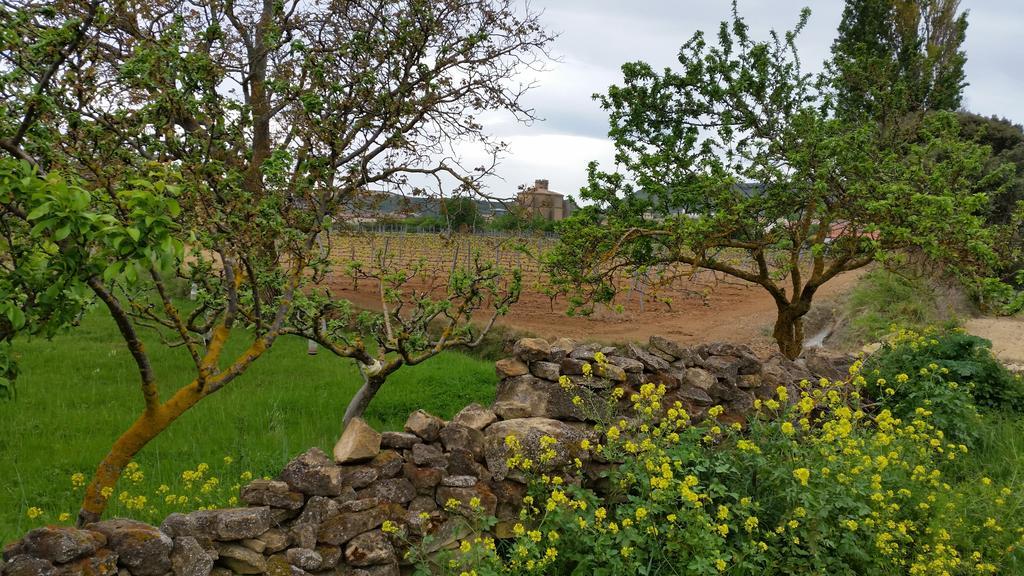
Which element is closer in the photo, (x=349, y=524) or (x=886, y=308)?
(x=349, y=524)

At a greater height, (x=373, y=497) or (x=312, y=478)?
(x=312, y=478)

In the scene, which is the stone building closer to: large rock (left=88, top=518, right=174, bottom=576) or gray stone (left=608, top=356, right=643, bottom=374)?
gray stone (left=608, top=356, right=643, bottom=374)

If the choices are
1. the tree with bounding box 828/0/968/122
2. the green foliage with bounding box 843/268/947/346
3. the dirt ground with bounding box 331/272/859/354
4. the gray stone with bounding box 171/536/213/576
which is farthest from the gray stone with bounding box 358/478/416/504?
→ the tree with bounding box 828/0/968/122

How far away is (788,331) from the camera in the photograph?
796 cm

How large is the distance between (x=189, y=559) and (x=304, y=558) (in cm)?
53

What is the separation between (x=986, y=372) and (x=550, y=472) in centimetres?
528

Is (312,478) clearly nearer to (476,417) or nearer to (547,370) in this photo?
(476,417)

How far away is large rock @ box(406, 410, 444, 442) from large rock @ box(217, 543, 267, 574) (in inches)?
43.4

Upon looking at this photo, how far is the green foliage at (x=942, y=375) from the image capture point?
20.4 ft

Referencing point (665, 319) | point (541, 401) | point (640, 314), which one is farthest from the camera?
point (640, 314)

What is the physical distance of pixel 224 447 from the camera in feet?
19.3

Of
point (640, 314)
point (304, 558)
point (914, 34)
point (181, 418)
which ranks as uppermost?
point (914, 34)

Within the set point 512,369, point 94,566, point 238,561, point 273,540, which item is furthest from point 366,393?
point 94,566

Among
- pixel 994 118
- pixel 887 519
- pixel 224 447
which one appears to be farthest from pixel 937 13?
pixel 224 447
